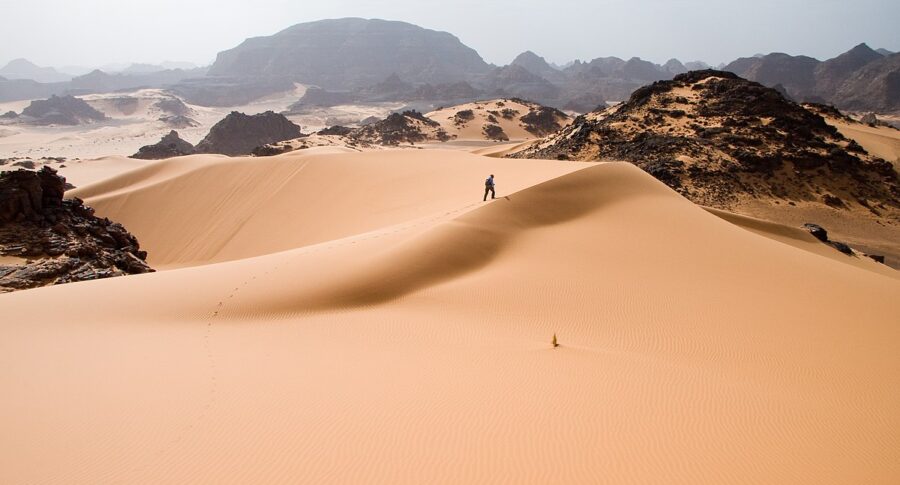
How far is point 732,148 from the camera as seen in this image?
26141mm

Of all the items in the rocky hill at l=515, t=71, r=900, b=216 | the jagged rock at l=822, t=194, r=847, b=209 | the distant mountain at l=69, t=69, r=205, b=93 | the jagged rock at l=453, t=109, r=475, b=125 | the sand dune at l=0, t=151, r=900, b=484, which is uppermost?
the distant mountain at l=69, t=69, r=205, b=93

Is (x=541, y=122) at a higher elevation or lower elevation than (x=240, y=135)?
higher

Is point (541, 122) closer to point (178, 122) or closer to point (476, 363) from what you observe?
point (178, 122)

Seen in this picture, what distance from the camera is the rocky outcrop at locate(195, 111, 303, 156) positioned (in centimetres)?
5100

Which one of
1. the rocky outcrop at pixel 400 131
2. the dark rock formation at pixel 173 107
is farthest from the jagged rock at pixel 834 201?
the dark rock formation at pixel 173 107

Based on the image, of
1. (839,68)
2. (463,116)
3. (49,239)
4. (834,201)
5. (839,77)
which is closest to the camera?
(49,239)

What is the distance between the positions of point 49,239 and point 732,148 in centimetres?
2881

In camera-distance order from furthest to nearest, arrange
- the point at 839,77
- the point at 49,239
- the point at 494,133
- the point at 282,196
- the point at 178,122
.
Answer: the point at 839,77 → the point at 178,122 → the point at 494,133 → the point at 282,196 → the point at 49,239

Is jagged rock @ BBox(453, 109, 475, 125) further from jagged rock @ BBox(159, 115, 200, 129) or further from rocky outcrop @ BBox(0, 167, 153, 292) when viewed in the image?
rocky outcrop @ BBox(0, 167, 153, 292)

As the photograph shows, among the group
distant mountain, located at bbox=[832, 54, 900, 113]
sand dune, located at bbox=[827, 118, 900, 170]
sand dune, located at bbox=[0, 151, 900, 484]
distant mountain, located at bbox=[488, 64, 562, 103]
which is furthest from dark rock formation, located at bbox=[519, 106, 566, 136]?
distant mountain, located at bbox=[488, 64, 562, 103]

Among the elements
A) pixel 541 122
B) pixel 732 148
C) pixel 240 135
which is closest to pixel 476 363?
pixel 732 148

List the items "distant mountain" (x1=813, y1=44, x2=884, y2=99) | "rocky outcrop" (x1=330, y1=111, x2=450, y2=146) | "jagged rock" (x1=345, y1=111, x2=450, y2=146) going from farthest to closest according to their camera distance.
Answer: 1. "distant mountain" (x1=813, y1=44, x2=884, y2=99)
2. "jagged rock" (x1=345, y1=111, x2=450, y2=146)
3. "rocky outcrop" (x1=330, y1=111, x2=450, y2=146)

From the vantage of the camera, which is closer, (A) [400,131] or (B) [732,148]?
(B) [732,148]

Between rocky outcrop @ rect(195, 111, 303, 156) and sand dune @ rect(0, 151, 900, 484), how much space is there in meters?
46.9
